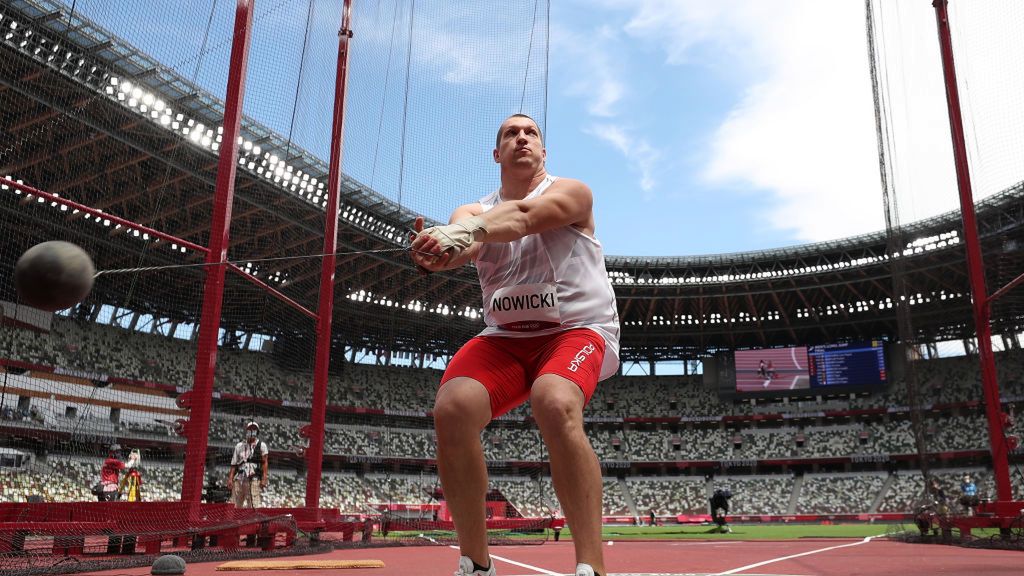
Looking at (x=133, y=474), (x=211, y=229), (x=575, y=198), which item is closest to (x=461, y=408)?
(x=575, y=198)

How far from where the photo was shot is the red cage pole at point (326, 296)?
10445mm

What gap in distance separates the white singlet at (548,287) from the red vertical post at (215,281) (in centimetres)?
505

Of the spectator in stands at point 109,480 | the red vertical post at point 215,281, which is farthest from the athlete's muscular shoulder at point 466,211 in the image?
the spectator in stands at point 109,480

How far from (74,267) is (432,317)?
22.8 m

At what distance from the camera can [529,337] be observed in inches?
116

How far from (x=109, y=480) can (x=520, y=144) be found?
11.6 m

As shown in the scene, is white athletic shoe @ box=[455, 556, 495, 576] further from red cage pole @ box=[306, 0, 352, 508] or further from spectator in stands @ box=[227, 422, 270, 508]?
spectator in stands @ box=[227, 422, 270, 508]

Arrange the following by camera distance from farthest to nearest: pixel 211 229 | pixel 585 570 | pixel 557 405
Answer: pixel 211 229, pixel 557 405, pixel 585 570

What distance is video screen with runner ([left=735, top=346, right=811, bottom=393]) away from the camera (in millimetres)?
42397

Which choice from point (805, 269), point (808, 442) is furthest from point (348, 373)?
point (808, 442)

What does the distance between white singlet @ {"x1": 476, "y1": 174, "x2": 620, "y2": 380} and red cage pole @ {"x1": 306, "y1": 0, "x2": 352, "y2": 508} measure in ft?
23.2

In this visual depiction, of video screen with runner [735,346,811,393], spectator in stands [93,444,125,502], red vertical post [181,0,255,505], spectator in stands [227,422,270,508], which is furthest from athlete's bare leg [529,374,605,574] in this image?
video screen with runner [735,346,811,393]

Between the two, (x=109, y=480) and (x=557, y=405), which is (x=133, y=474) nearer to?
(x=109, y=480)

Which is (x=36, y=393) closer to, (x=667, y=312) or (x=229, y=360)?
(x=229, y=360)
